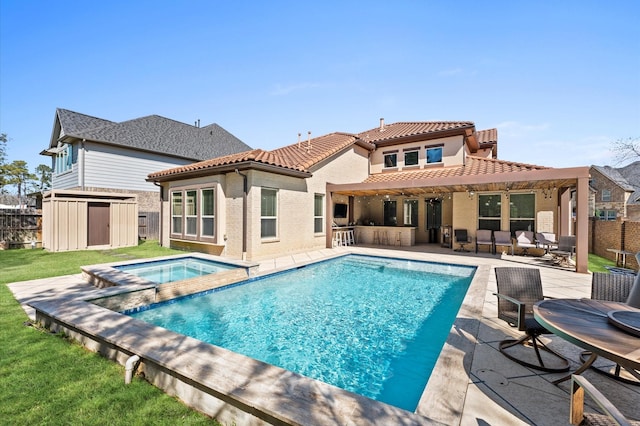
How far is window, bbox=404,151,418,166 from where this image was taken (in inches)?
584

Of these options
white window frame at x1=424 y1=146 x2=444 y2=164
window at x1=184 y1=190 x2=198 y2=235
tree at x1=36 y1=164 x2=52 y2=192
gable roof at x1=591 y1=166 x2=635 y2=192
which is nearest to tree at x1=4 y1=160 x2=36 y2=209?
tree at x1=36 y1=164 x2=52 y2=192

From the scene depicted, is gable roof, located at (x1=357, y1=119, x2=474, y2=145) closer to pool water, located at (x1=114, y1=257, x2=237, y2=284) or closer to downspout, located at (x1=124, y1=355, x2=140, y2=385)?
pool water, located at (x1=114, y1=257, x2=237, y2=284)

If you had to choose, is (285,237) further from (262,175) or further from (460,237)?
(460,237)

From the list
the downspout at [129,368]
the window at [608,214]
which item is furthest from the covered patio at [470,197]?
the window at [608,214]

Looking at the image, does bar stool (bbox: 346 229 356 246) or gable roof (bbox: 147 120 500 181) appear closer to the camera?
gable roof (bbox: 147 120 500 181)

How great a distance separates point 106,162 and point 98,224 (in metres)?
5.32

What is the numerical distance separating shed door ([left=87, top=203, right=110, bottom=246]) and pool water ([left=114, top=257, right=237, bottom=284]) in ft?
18.0

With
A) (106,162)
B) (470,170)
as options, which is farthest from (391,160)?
(106,162)

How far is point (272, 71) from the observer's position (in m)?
12.6

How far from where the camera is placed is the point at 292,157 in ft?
44.4

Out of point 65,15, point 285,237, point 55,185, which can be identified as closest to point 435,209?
point 285,237

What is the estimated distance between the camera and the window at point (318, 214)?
13214 mm

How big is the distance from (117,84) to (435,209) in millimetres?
18137

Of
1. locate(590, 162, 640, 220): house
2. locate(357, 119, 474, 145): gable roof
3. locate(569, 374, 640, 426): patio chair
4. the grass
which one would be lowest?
the grass
